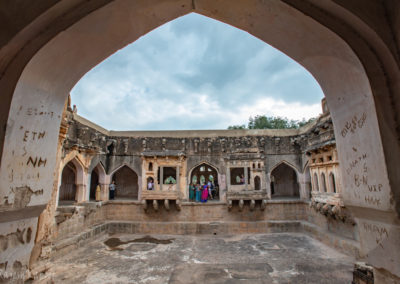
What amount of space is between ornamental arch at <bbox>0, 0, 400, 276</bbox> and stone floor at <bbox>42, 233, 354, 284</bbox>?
431 centimetres

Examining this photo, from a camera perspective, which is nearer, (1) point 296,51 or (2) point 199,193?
(1) point 296,51

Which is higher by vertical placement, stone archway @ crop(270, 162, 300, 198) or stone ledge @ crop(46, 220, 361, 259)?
stone archway @ crop(270, 162, 300, 198)

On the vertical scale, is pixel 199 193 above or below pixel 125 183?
below

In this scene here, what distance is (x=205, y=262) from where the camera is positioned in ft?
24.5

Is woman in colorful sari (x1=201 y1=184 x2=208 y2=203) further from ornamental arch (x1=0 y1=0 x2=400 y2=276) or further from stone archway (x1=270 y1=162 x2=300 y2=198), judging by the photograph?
ornamental arch (x1=0 y1=0 x2=400 y2=276)

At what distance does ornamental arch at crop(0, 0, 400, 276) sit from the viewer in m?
1.42

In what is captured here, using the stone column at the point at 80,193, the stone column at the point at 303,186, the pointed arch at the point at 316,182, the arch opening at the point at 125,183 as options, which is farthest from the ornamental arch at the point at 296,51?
the arch opening at the point at 125,183

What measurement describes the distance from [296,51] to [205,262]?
285 inches

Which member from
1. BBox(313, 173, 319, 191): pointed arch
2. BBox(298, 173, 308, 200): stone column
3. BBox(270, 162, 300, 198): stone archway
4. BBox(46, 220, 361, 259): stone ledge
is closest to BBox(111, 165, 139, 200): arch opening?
BBox(46, 220, 361, 259): stone ledge

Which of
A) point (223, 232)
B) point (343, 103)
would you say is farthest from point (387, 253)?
point (223, 232)

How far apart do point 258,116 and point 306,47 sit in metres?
27.3

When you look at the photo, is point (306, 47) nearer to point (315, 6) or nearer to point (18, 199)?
point (315, 6)

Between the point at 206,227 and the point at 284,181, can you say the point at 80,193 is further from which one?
the point at 284,181

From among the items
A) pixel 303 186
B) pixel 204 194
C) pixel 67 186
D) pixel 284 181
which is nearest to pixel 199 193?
pixel 204 194
